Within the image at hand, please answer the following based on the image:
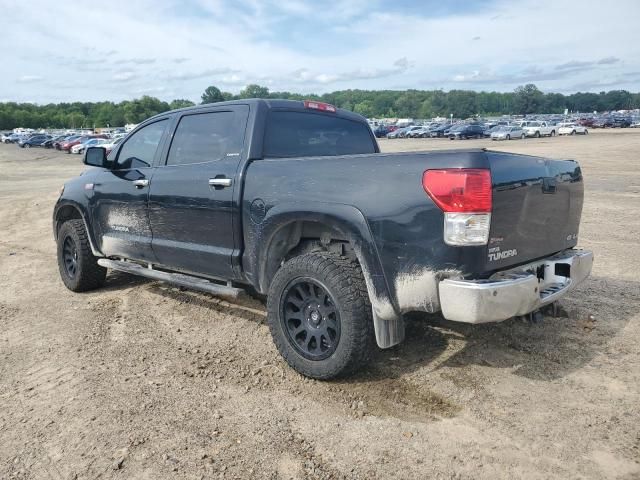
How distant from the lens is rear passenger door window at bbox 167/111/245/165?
4378 mm

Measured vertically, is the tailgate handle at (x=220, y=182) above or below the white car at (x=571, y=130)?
above

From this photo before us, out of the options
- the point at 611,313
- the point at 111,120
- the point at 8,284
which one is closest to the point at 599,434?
the point at 611,313

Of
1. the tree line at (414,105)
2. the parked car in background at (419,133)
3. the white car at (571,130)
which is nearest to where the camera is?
the white car at (571,130)

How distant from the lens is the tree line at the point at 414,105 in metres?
151

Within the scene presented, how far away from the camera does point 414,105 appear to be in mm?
178750

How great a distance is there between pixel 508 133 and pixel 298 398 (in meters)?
51.5

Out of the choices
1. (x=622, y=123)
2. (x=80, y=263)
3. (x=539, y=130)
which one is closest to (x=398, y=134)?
(x=539, y=130)

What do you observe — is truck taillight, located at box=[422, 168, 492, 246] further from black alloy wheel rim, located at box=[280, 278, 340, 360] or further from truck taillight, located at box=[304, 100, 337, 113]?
truck taillight, located at box=[304, 100, 337, 113]

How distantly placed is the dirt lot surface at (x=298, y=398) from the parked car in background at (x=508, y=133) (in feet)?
158

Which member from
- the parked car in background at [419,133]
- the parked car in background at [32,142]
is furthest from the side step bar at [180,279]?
the parked car in background at [32,142]

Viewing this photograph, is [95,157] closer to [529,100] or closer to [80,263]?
[80,263]

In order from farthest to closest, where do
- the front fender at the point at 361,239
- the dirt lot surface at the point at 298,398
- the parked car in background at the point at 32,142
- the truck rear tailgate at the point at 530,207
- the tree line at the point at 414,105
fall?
1. the tree line at the point at 414,105
2. the parked car in background at the point at 32,142
3. the front fender at the point at 361,239
4. the truck rear tailgate at the point at 530,207
5. the dirt lot surface at the point at 298,398

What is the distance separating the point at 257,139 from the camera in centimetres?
423

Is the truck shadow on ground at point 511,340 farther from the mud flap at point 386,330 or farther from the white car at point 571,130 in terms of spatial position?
the white car at point 571,130
